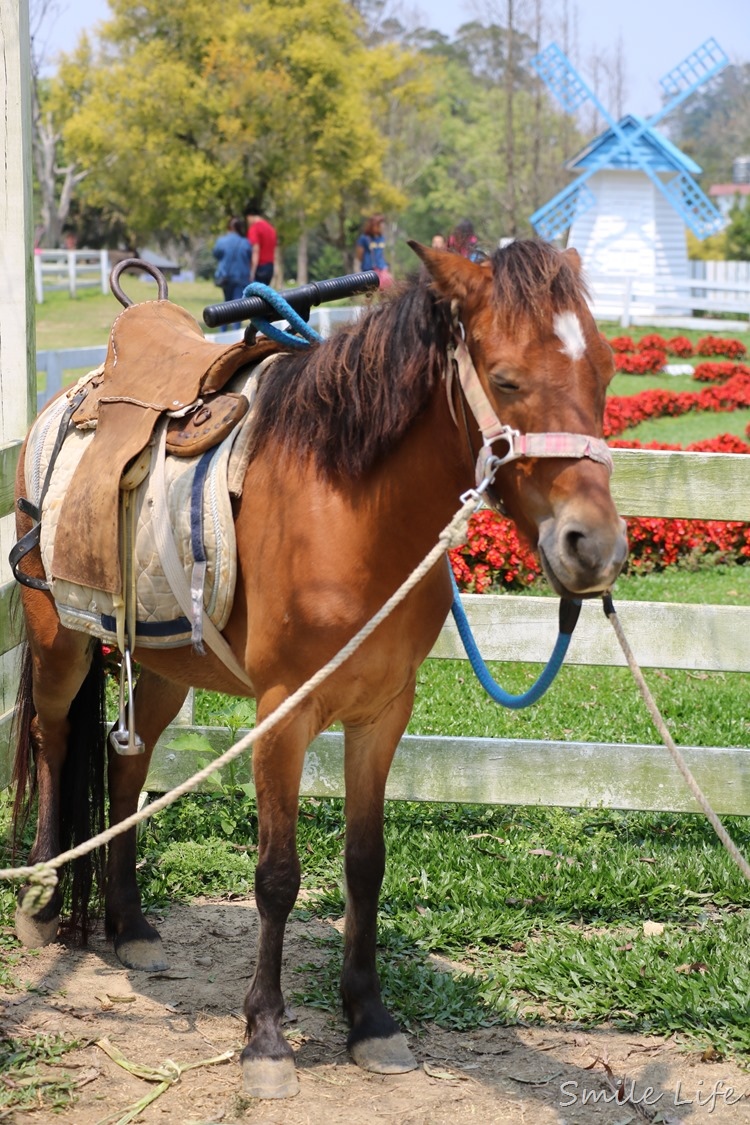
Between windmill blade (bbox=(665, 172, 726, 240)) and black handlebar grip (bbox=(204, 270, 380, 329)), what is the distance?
29.5 metres

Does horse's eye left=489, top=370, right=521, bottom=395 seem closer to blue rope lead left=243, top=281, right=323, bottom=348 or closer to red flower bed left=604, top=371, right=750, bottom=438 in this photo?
blue rope lead left=243, top=281, right=323, bottom=348

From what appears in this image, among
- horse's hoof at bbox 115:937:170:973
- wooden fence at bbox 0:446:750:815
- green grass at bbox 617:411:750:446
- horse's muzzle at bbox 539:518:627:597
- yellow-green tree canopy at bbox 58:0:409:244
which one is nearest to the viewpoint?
horse's muzzle at bbox 539:518:627:597

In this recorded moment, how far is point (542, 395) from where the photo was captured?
2.61 meters

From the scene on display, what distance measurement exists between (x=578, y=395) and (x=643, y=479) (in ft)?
6.34

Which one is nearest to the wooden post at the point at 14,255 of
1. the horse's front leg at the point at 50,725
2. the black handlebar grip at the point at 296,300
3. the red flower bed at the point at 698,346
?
the horse's front leg at the point at 50,725

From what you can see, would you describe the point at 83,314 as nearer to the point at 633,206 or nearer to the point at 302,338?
the point at 633,206

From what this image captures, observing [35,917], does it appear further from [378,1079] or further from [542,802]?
[542,802]

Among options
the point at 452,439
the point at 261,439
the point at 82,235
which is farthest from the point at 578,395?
the point at 82,235

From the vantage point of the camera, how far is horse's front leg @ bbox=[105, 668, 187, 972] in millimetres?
3895

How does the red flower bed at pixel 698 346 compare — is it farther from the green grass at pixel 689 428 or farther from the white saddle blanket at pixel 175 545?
the white saddle blanket at pixel 175 545

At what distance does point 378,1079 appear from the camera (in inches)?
127

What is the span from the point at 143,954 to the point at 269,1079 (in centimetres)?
90

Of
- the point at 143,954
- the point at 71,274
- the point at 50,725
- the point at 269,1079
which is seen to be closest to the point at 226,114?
the point at 71,274

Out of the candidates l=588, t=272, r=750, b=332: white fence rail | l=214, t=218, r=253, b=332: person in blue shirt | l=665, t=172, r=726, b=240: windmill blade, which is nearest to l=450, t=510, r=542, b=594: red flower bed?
l=214, t=218, r=253, b=332: person in blue shirt
